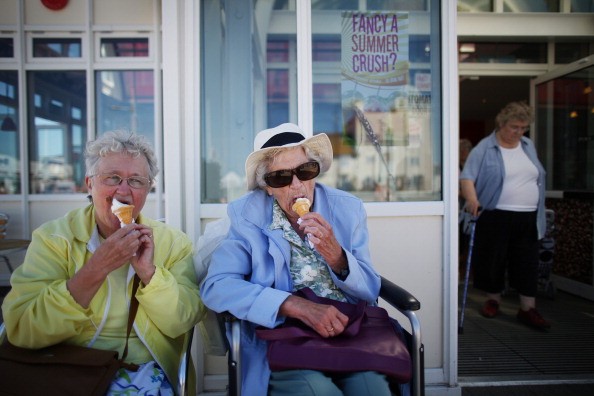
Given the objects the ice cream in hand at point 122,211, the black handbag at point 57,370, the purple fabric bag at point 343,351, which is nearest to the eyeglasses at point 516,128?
the purple fabric bag at point 343,351

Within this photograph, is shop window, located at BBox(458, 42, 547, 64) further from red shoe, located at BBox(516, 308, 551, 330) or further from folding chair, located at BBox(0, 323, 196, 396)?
folding chair, located at BBox(0, 323, 196, 396)

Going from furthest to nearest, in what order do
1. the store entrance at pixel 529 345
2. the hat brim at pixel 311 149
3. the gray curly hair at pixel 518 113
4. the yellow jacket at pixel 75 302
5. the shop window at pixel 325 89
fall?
the gray curly hair at pixel 518 113
the store entrance at pixel 529 345
the shop window at pixel 325 89
the hat brim at pixel 311 149
the yellow jacket at pixel 75 302

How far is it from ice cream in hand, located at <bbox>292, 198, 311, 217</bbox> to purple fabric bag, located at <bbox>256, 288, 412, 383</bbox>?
1.72 ft

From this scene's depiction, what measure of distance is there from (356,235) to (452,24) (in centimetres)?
168

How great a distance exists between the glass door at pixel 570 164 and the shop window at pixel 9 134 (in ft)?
21.6

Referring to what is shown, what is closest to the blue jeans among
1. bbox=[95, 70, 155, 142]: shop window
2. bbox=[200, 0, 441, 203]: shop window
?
bbox=[200, 0, 441, 203]: shop window

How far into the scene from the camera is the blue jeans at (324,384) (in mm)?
1672

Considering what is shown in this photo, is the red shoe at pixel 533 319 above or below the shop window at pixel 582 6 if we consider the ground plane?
below

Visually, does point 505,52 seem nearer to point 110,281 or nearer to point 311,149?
point 311,149

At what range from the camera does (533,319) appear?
3.98 meters

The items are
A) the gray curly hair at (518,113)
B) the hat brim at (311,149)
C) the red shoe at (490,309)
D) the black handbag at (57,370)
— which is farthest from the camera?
the red shoe at (490,309)

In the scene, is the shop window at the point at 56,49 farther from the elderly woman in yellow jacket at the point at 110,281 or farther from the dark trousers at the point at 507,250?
the dark trousers at the point at 507,250

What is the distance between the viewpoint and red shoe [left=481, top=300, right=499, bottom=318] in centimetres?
429

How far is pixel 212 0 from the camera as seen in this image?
2943mm
